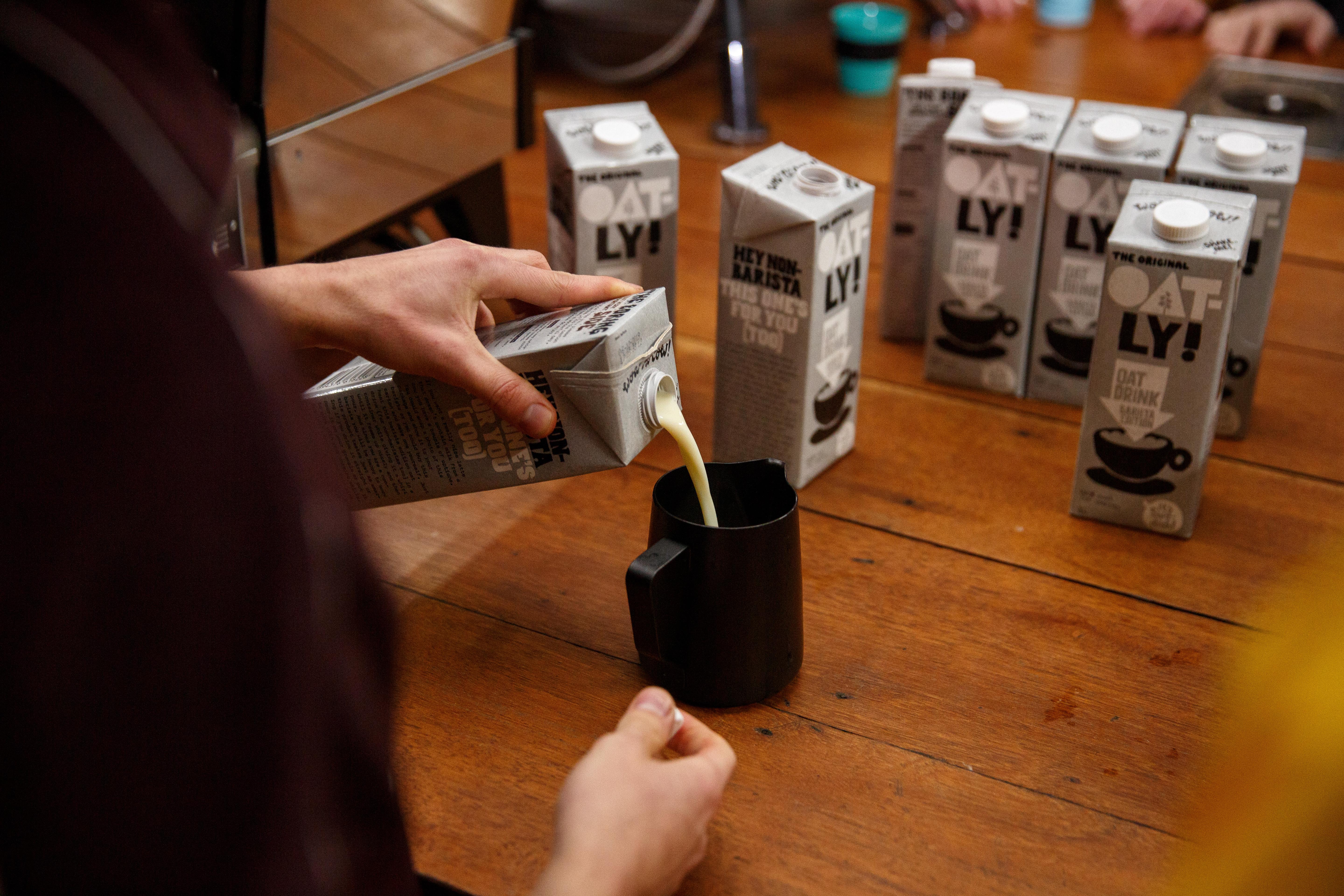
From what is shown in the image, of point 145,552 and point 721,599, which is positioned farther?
point 721,599

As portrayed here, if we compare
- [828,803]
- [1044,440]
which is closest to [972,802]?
[828,803]

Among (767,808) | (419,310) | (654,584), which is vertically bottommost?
(767,808)

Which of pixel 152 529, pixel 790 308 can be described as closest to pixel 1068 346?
pixel 790 308

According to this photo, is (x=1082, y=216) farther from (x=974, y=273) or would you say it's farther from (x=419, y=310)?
(x=419, y=310)

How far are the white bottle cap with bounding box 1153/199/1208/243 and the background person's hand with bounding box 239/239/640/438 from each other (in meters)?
0.39

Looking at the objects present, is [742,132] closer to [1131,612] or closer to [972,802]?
[1131,612]

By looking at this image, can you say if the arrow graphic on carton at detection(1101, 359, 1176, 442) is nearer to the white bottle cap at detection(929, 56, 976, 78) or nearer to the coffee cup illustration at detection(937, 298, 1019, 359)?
the coffee cup illustration at detection(937, 298, 1019, 359)

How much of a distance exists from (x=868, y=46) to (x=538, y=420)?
1.17 meters

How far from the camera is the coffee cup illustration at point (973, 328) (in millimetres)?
939

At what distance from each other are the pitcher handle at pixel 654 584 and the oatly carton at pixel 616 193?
0.33 m

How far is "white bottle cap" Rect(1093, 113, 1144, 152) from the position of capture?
33.4 inches

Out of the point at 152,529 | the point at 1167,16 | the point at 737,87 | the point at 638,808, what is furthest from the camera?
the point at 1167,16

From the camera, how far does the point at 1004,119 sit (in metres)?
0.87

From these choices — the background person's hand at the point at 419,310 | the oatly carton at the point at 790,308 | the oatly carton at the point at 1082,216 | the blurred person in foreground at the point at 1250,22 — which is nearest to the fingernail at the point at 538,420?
the background person's hand at the point at 419,310
